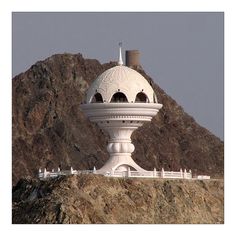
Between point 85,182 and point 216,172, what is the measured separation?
7792 centimetres

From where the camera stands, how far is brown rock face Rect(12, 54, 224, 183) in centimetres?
16925

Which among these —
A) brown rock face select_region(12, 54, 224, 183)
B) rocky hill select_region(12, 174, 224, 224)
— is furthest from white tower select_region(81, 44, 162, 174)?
brown rock face select_region(12, 54, 224, 183)

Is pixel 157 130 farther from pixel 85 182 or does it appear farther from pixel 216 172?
pixel 85 182

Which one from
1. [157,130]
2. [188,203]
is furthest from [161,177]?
[157,130]

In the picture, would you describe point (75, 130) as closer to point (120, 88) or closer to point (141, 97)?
point (141, 97)

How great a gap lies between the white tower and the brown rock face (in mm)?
74250

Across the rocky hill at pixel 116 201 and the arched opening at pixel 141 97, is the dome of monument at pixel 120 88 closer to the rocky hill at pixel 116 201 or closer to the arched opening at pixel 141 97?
the arched opening at pixel 141 97

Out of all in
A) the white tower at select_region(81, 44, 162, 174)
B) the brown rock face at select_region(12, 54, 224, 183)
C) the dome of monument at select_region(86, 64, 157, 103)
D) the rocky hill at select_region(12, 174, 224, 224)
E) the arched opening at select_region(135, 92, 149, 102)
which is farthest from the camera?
the brown rock face at select_region(12, 54, 224, 183)

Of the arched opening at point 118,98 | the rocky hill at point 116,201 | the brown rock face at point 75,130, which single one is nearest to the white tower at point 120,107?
the arched opening at point 118,98

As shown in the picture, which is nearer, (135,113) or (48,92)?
(135,113)

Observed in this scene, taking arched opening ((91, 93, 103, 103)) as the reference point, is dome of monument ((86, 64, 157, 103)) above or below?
above

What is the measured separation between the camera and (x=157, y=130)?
177 m

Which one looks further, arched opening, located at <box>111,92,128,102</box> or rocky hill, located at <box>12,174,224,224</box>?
arched opening, located at <box>111,92,128,102</box>

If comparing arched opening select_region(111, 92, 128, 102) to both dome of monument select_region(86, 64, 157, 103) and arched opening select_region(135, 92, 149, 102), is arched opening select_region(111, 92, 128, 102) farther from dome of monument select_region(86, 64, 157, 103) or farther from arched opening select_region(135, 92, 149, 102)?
arched opening select_region(135, 92, 149, 102)
